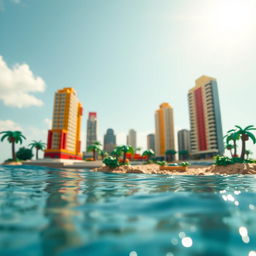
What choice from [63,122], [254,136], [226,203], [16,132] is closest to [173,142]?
A: [63,122]

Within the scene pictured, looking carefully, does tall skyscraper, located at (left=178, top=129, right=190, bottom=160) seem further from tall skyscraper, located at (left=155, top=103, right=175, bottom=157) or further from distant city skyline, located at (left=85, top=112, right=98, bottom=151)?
distant city skyline, located at (left=85, top=112, right=98, bottom=151)

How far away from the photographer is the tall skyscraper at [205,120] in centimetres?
6488

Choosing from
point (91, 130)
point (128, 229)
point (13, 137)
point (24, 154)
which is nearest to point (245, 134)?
point (128, 229)

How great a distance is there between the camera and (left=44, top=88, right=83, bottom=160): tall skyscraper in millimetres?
53334

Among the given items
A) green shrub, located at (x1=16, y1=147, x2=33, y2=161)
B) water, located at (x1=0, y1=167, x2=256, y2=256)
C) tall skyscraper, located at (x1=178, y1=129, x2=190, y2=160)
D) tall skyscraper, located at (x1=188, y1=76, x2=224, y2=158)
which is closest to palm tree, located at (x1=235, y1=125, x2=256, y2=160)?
water, located at (x1=0, y1=167, x2=256, y2=256)

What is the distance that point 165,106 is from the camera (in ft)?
307

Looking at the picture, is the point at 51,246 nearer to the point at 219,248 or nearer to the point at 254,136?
the point at 219,248

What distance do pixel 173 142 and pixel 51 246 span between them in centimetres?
8757

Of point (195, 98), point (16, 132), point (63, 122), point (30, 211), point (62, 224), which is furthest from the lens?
point (195, 98)

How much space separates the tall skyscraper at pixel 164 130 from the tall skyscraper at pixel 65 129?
139 feet

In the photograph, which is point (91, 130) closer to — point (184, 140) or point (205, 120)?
point (184, 140)

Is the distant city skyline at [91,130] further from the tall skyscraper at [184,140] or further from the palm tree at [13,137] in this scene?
the palm tree at [13,137]

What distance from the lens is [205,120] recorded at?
223 feet

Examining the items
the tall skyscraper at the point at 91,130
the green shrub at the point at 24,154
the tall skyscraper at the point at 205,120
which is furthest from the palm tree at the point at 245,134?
the tall skyscraper at the point at 91,130
